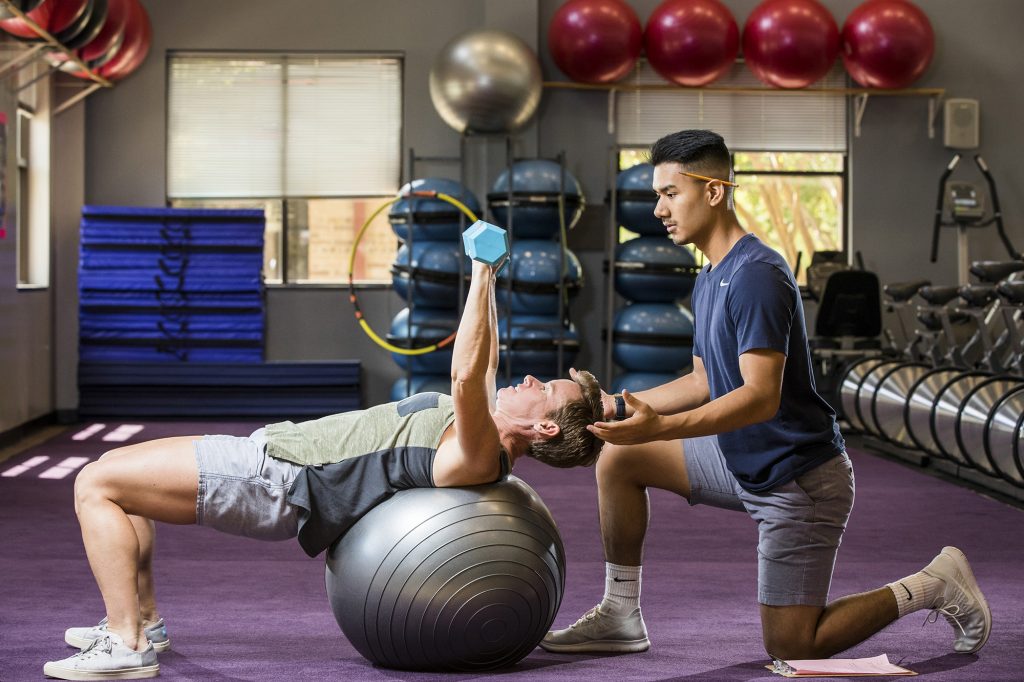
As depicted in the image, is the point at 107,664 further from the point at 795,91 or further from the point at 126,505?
the point at 795,91

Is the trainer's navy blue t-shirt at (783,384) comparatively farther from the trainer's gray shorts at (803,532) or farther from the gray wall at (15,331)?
the gray wall at (15,331)

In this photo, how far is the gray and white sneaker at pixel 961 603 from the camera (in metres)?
2.91

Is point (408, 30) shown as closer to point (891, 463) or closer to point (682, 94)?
point (682, 94)

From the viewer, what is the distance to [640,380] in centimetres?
809

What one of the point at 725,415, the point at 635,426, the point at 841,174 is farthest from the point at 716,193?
the point at 841,174

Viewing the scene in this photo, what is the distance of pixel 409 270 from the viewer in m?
8.01

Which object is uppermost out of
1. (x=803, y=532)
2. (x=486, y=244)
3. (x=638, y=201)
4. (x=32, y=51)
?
(x=32, y=51)

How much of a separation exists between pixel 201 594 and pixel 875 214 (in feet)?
22.8

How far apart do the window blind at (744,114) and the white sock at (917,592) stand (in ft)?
21.6

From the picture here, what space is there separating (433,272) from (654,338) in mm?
1510

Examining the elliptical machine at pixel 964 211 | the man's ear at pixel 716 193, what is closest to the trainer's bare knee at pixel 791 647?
the man's ear at pixel 716 193

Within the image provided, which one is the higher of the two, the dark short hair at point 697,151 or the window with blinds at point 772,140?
the window with blinds at point 772,140

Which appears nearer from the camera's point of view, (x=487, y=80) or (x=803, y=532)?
(x=803, y=532)

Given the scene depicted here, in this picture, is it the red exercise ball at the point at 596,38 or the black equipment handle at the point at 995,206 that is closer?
the red exercise ball at the point at 596,38
